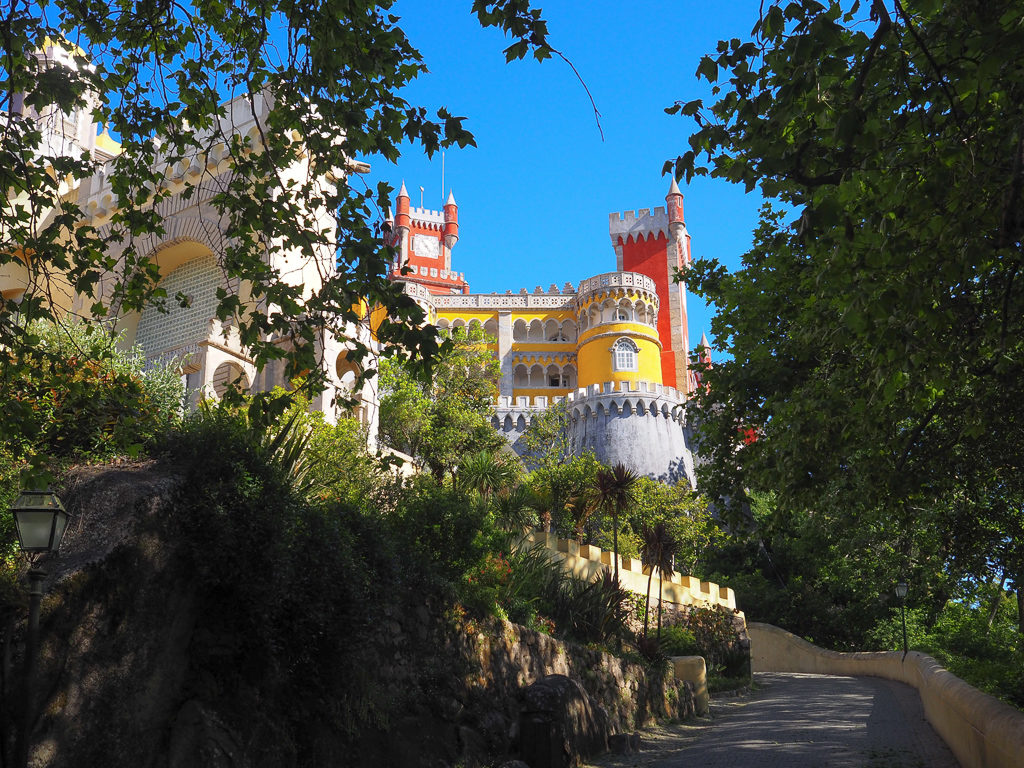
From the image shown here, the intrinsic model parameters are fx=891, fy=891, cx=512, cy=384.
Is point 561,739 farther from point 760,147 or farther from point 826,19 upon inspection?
point 826,19

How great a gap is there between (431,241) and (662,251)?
92.6 ft

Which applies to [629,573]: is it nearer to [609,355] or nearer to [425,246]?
[609,355]

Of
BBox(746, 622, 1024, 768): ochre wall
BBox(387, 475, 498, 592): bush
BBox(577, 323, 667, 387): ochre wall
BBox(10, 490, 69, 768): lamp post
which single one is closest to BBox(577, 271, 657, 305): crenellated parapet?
BBox(577, 323, 667, 387): ochre wall

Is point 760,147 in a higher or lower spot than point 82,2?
lower

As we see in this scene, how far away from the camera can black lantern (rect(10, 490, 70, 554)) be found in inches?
262

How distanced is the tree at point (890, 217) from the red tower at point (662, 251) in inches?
2070

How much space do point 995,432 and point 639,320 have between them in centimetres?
4492

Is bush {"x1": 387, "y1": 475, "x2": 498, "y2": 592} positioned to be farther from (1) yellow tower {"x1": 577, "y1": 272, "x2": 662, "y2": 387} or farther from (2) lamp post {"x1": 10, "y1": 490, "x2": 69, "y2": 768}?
(1) yellow tower {"x1": 577, "y1": 272, "x2": 662, "y2": 387}

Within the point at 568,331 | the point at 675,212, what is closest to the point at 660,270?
the point at 675,212

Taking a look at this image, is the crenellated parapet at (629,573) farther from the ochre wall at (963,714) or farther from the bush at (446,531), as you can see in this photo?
the ochre wall at (963,714)

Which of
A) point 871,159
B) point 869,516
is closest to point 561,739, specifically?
point 869,516

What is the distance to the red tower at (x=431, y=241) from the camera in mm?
84062

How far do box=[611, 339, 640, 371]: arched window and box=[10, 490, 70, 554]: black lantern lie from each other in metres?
48.5

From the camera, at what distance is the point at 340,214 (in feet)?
24.1
